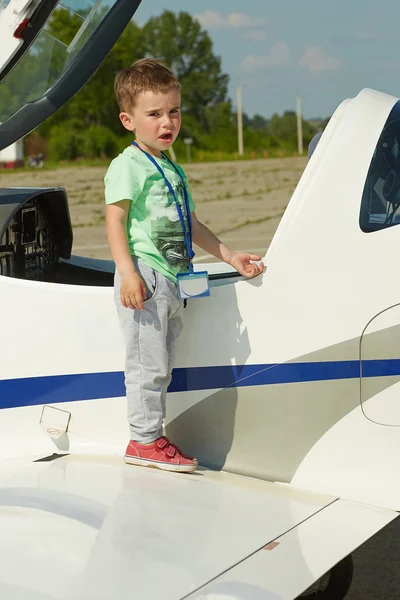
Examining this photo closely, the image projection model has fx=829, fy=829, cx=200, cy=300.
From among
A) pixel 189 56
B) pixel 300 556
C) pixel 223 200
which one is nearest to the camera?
pixel 300 556

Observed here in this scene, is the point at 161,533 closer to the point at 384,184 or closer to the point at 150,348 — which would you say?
the point at 150,348

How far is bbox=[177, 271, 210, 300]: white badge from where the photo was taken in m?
2.41

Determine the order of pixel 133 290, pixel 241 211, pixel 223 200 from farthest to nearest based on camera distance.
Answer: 1. pixel 223 200
2. pixel 241 211
3. pixel 133 290

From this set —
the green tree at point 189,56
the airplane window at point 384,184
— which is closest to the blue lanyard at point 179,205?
the airplane window at point 384,184

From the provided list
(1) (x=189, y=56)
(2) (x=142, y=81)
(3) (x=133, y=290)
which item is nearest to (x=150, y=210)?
(3) (x=133, y=290)

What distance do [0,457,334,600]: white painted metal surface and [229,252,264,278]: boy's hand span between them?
0.63 m

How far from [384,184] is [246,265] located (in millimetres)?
473

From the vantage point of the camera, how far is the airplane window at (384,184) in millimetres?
2379

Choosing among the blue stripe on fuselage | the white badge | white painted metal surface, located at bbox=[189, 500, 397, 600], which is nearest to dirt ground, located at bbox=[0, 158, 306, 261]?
the blue stripe on fuselage

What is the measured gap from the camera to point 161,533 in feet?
7.04

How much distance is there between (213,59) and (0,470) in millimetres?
70017

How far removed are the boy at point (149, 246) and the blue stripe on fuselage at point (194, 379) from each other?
108 millimetres

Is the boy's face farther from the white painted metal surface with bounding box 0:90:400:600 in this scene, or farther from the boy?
the white painted metal surface with bounding box 0:90:400:600

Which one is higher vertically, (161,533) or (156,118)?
(156,118)
